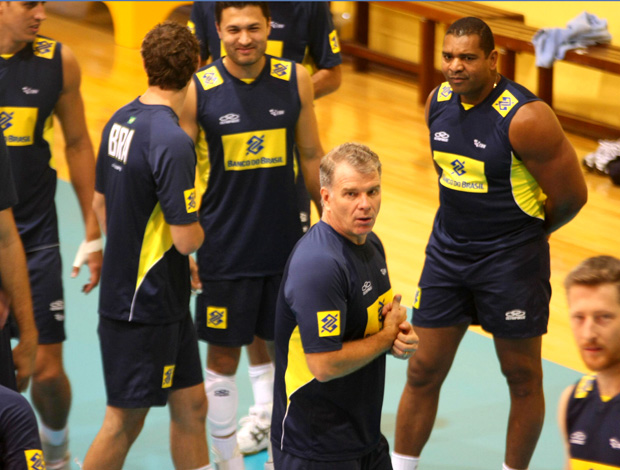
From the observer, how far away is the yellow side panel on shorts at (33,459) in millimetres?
3045

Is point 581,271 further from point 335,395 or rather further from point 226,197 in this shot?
point 226,197

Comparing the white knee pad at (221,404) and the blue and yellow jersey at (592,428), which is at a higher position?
the blue and yellow jersey at (592,428)

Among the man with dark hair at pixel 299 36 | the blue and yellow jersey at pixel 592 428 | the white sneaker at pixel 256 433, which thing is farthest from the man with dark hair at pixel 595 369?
the man with dark hair at pixel 299 36

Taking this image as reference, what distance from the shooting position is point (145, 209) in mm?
4098

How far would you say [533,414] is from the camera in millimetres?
4598

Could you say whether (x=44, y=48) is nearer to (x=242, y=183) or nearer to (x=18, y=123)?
(x=18, y=123)

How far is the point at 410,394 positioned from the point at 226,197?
122 centimetres

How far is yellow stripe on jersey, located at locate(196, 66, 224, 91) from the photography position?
4.68m

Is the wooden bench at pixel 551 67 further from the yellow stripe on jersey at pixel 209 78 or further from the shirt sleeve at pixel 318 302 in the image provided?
the shirt sleeve at pixel 318 302

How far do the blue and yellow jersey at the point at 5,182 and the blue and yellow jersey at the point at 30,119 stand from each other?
872mm

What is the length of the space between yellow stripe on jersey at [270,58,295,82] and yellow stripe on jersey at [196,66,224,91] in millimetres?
246

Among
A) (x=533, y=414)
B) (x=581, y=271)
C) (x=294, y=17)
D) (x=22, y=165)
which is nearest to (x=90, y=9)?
(x=294, y=17)

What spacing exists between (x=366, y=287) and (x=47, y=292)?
5.81 ft

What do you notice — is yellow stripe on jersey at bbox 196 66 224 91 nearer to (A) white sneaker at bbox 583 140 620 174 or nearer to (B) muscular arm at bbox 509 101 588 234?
(B) muscular arm at bbox 509 101 588 234
